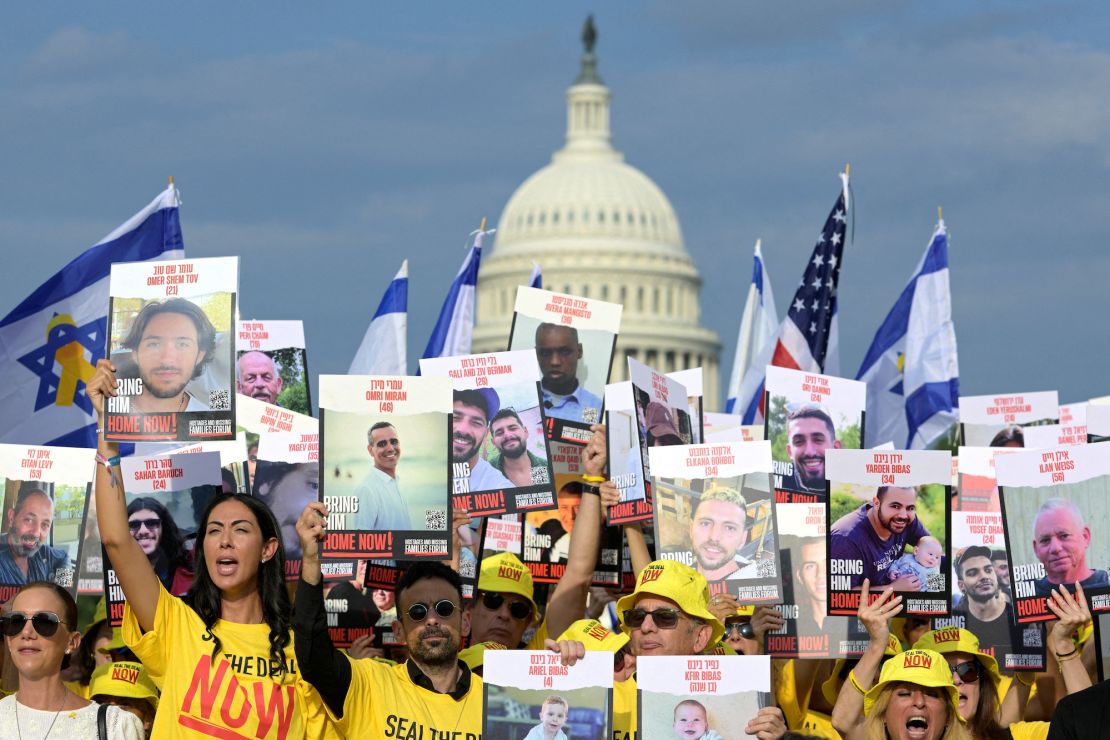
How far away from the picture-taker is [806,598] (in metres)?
7.85

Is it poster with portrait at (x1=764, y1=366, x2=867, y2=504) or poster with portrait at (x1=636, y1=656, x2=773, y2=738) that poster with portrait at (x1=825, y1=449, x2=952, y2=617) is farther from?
poster with portrait at (x1=764, y1=366, x2=867, y2=504)

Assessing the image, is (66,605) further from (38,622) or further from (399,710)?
(399,710)

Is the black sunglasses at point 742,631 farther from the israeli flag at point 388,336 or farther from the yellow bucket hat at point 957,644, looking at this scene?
the israeli flag at point 388,336

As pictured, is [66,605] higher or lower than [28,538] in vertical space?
lower

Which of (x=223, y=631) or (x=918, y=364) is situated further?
(x=918, y=364)

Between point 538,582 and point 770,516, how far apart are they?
1.77m

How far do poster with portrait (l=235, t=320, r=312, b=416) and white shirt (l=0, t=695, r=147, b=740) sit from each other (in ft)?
14.0

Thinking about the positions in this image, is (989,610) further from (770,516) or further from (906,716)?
(906,716)

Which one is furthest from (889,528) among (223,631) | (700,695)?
(223,631)

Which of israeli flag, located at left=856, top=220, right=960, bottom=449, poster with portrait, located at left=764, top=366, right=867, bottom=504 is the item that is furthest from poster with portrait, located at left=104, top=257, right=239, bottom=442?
israeli flag, located at left=856, top=220, right=960, bottom=449

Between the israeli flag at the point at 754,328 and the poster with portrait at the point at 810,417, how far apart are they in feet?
25.5

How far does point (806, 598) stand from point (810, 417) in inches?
65.0

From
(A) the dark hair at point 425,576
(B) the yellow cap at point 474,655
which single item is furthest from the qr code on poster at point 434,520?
(A) the dark hair at point 425,576

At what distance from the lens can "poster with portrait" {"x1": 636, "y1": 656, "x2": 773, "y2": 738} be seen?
240 inches
